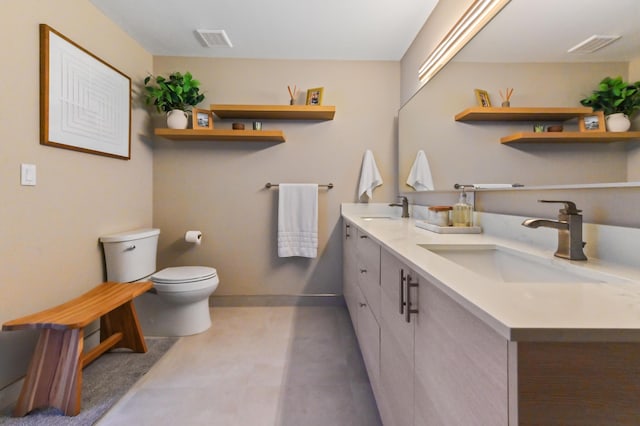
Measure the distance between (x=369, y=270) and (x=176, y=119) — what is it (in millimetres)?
2024

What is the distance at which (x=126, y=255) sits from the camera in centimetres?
226

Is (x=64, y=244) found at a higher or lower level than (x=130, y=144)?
lower

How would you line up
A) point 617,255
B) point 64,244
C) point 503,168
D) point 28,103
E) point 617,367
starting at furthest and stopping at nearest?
point 64,244 < point 28,103 < point 503,168 < point 617,255 < point 617,367

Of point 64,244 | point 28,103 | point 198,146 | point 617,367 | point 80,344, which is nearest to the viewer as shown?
point 617,367

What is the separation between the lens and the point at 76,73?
1.94m

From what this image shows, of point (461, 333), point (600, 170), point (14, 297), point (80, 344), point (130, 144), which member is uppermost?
point (130, 144)

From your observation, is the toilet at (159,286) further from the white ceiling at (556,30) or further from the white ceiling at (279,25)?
the white ceiling at (556,30)

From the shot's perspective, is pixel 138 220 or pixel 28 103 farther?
pixel 138 220

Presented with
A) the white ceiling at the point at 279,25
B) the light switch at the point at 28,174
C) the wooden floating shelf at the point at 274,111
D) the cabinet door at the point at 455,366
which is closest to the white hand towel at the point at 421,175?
the wooden floating shelf at the point at 274,111

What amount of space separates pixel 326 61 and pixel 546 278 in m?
2.54

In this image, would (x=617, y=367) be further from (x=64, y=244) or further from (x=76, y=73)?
(x=76, y=73)

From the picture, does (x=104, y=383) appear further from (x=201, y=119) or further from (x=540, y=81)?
(x=540, y=81)

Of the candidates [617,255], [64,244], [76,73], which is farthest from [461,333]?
[76,73]

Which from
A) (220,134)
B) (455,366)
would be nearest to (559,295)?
(455,366)
